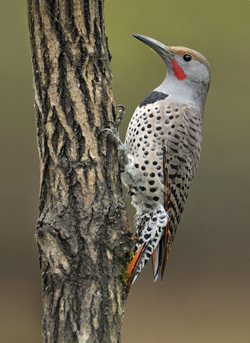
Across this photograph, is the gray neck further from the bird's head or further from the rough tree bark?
the rough tree bark

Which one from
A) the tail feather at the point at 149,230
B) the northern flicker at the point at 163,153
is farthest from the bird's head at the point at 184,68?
the tail feather at the point at 149,230

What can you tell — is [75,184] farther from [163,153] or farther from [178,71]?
[178,71]

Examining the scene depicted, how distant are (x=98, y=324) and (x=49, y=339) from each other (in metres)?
0.19

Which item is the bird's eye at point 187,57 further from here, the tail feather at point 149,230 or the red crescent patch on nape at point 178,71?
the tail feather at point 149,230

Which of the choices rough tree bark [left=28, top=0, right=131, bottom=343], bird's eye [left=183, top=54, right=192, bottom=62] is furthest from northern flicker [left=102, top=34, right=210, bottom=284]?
rough tree bark [left=28, top=0, right=131, bottom=343]

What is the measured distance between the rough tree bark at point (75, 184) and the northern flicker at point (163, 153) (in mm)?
442

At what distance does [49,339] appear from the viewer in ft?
4.32

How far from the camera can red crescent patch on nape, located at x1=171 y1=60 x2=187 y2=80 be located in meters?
2.16

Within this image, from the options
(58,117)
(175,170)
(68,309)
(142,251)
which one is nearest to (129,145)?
(175,170)

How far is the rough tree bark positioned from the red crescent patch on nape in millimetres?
858

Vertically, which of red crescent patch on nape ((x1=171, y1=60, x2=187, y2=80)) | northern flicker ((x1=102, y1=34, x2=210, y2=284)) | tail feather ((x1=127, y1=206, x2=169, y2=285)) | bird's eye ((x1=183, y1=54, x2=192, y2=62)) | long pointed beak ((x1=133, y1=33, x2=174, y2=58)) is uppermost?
long pointed beak ((x1=133, y1=33, x2=174, y2=58))

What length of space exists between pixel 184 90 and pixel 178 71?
12cm

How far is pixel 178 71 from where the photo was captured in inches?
85.2

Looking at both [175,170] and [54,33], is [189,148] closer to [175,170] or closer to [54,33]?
[175,170]
